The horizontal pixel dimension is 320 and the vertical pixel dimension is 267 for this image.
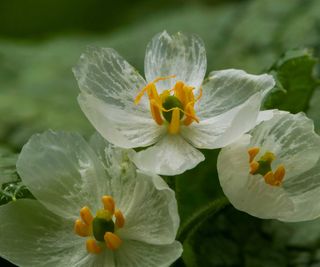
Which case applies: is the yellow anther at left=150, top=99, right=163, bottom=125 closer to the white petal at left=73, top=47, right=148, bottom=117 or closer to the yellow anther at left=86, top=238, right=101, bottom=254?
the white petal at left=73, top=47, right=148, bottom=117

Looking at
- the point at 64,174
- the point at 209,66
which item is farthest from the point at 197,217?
the point at 209,66

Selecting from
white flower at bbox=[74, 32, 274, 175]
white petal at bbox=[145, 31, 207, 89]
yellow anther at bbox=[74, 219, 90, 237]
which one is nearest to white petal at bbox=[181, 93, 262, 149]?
white flower at bbox=[74, 32, 274, 175]

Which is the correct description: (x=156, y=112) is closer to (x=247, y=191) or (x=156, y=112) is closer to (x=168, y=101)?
(x=168, y=101)

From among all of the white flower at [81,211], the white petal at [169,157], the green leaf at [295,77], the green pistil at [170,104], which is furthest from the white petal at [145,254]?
the green leaf at [295,77]

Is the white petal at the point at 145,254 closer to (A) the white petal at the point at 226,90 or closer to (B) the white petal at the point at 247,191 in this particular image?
(B) the white petal at the point at 247,191

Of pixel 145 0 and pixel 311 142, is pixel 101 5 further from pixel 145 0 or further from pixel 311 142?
pixel 311 142

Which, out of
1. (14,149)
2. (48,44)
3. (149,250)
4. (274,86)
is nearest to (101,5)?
(48,44)
